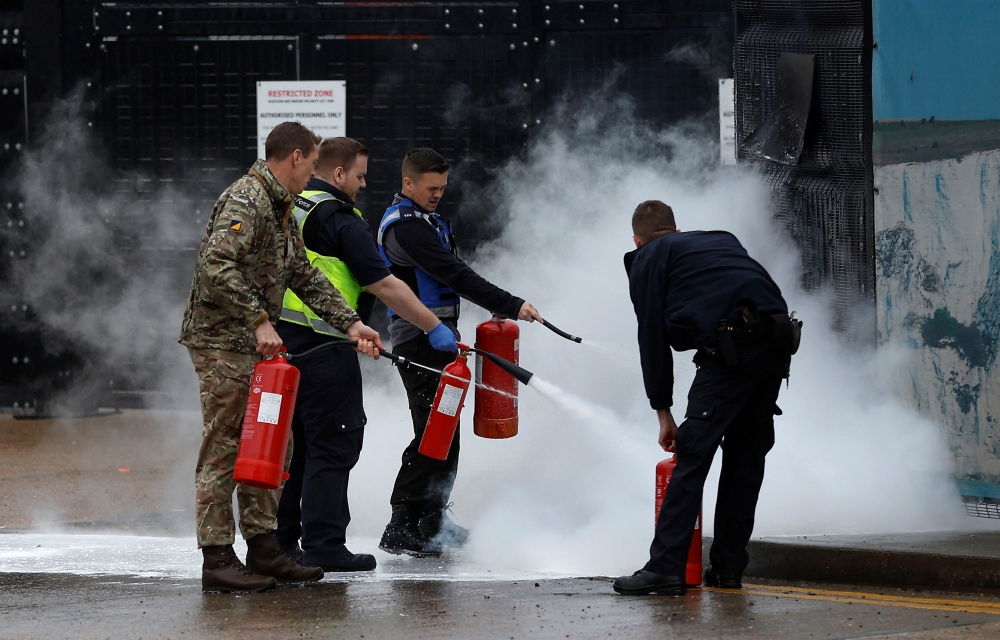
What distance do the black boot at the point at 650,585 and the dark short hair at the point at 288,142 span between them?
199 centimetres

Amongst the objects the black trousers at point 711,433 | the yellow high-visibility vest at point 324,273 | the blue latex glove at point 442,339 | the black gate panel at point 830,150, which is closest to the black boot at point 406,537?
the blue latex glove at point 442,339

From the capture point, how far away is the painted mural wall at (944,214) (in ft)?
18.6

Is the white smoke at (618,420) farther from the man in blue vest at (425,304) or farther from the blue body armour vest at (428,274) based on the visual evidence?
the blue body armour vest at (428,274)

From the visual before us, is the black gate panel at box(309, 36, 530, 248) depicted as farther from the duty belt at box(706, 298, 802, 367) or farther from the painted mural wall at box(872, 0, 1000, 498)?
the duty belt at box(706, 298, 802, 367)

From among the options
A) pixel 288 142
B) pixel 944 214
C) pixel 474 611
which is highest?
pixel 288 142

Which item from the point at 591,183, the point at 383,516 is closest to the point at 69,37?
the point at 591,183

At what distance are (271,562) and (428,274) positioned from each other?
5.00 feet

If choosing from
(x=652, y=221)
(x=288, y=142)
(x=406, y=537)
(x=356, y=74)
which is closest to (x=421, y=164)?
(x=288, y=142)

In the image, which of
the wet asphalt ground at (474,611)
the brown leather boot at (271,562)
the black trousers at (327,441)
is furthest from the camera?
the black trousers at (327,441)

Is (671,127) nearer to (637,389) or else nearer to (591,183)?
(591,183)

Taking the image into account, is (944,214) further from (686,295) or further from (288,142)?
(288,142)

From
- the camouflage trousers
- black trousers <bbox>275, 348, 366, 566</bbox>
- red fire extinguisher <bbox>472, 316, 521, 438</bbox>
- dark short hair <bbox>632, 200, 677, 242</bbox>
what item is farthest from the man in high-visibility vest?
dark short hair <bbox>632, 200, 677, 242</bbox>

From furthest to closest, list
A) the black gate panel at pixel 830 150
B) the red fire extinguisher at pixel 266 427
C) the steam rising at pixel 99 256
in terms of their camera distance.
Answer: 1. the steam rising at pixel 99 256
2. the black gate panel at pixel 830 150
3. the red fire extinguisher at pixel 266 427

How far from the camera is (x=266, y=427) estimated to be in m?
4.64
